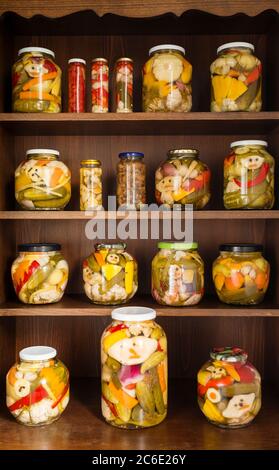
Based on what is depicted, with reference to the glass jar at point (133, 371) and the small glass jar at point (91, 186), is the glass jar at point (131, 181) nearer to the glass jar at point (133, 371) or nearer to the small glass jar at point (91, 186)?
the small glass jar at point (91, 186)

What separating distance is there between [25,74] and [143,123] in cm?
37

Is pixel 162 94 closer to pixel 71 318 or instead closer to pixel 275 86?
pixel 275 86

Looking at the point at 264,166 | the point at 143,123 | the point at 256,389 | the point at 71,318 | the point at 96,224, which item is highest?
the point at 143,123

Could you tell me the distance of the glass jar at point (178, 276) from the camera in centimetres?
134

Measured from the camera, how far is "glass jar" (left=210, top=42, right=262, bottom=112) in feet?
4.30

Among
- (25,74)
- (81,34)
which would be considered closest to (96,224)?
(25,74)

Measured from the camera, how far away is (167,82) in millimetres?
1324

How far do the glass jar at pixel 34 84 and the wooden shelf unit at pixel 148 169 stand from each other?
0.04 metres

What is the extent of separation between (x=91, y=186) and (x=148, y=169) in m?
0.27

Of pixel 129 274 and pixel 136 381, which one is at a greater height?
pixel 129 274

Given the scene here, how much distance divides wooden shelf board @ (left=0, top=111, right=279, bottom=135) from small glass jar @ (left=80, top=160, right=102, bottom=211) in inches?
4.9

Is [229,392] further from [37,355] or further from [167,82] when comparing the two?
[167,82]

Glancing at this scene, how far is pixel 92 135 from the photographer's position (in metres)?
1.58

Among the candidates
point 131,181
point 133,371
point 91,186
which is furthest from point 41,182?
point 133,371
